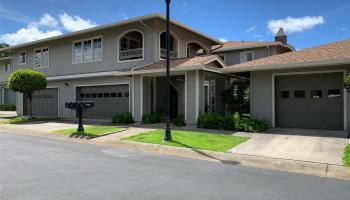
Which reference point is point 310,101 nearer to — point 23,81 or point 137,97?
point 137,97

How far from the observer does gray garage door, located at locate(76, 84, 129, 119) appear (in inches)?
790

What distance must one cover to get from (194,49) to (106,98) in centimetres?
801

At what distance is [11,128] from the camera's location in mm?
17672

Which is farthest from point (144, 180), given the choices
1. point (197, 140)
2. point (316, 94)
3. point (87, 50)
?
point (87, 50)

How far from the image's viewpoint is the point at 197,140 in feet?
38.6

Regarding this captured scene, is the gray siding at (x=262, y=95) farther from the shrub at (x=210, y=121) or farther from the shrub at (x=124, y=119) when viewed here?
the shrub at (x=124, y=119)

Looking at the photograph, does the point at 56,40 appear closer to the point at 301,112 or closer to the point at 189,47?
the point at 189,47

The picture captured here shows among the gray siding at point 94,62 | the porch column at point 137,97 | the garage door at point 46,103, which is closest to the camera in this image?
the porch column at point 137,97

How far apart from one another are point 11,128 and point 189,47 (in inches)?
526

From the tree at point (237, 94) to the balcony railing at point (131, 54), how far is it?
6163 mm

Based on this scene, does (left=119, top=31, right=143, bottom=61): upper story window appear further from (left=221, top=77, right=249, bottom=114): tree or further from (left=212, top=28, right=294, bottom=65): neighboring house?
(left=212, top=28, right=294, bottom=65): neighboring house

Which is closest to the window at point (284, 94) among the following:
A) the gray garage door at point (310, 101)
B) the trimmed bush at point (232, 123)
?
the gray garage door at point (310, 101)

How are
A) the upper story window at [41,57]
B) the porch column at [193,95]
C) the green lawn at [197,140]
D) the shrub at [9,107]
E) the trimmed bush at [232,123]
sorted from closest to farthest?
the green lawn at [197,140] → the trimmed bush at [232,123] → the porch column at [193,95] → the upper story window at [41,57] → the shrub at [9,107]

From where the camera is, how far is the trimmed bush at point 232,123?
46.7ft
